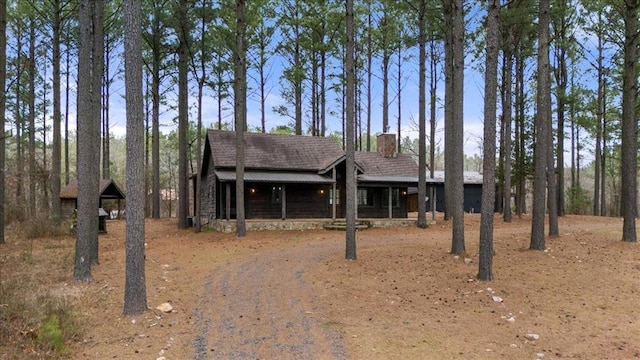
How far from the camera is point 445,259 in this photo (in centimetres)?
1133

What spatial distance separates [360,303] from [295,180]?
43.8 feet

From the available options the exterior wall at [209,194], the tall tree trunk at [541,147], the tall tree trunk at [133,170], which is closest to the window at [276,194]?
the exterior wall at [209,194]

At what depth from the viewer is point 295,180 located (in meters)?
20.7

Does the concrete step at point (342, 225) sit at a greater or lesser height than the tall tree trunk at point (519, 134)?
lesser

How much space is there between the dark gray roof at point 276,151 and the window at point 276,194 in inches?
42.3

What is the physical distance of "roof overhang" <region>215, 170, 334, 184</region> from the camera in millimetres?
19891

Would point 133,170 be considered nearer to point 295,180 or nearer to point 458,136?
point 458,136

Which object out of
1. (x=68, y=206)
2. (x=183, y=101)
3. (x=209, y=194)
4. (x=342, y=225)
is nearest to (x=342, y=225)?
(x=342, y=225)

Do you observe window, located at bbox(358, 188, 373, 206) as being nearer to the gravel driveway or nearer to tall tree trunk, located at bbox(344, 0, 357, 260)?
tall tree trunk, located at bbox(344, 0, 357, 260)

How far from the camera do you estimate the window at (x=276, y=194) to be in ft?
71.8

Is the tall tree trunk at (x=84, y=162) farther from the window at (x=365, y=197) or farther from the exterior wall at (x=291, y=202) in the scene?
the window at (x=365, y=197)

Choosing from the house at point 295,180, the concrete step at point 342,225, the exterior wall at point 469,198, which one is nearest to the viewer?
the concrete step at point 342,225

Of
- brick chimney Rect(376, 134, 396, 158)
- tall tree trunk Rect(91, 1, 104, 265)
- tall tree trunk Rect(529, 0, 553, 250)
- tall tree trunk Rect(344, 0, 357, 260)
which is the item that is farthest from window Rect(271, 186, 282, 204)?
tall tree trunk Rect(529, 0, 553, 250)

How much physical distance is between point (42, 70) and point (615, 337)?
111ft
